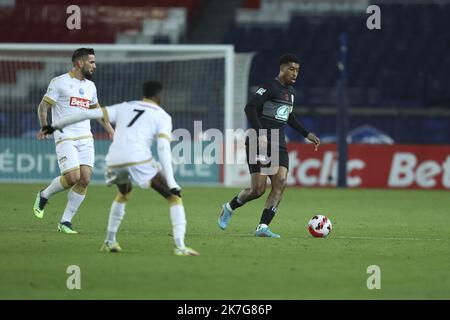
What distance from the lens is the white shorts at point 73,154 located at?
12703 mm

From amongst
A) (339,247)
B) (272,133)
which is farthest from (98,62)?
(339,247)

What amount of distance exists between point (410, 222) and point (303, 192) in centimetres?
703

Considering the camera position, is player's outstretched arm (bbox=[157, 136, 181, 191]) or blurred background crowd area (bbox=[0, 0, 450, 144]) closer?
player's outstretched arm (bbox=[157, 136, 181, 191])

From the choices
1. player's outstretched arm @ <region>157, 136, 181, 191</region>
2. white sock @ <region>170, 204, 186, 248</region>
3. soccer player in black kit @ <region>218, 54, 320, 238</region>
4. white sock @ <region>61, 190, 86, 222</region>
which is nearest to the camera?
player's outstretched arm @ <region>157, 136, 181, 191</region>

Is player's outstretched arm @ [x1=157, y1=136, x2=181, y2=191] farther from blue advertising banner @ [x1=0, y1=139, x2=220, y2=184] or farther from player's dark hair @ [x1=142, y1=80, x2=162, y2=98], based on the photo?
blue advertising banner @ [x1=0, y1=139, x2=220, y2=184]

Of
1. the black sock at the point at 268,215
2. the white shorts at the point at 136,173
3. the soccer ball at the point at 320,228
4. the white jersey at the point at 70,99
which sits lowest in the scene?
the soccer ball at the point at 320,228

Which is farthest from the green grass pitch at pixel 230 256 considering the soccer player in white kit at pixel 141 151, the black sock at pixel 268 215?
the soccer player in white kit at pixel 141 151

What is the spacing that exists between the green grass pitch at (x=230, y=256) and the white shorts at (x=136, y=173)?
0.76 metres

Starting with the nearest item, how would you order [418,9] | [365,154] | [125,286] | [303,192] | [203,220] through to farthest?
[125,286], [203,220], [303,192], [365,154], [418,9]

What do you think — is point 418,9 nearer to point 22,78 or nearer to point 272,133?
point 22,78

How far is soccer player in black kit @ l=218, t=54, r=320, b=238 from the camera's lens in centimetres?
1227

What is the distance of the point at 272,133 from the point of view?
40.9 ft

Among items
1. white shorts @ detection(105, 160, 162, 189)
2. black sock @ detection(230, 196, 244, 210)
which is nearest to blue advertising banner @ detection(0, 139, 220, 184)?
black sock @ detection(230, 196, 244, 210)

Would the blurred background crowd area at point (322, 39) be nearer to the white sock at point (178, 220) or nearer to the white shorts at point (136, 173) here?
the white shorts at point (136, 173)
